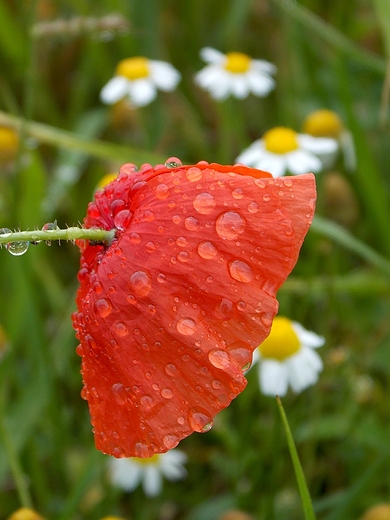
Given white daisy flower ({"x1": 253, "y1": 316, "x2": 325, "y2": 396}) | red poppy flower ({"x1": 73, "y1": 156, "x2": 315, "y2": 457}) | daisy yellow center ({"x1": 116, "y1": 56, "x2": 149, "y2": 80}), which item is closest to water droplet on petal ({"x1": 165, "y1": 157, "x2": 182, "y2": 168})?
red poppy flower ({"x1": 73, "y1": 156, "x2": 315, "y2": 457})

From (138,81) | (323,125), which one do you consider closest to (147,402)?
(323,125)

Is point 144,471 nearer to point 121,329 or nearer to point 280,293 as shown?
point 280,293

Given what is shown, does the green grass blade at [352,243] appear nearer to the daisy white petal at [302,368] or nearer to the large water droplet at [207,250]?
the daisy white petal at [302,368]

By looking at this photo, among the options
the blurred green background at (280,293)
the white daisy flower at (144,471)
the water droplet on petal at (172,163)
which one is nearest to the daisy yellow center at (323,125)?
the blurred green background at (280,293)

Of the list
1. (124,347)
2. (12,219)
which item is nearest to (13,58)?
(12,219)

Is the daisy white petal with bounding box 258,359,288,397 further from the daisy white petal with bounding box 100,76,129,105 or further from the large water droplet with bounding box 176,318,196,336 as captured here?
the daisy white petal with bounding box 100,76,129,105

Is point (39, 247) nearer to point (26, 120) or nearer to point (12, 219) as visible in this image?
point (12, 219)

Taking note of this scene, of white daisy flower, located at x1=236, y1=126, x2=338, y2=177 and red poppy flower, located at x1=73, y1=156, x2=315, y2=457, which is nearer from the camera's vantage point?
red poppy flower, located at x1=73, y1=156, x2=315, y2=457
